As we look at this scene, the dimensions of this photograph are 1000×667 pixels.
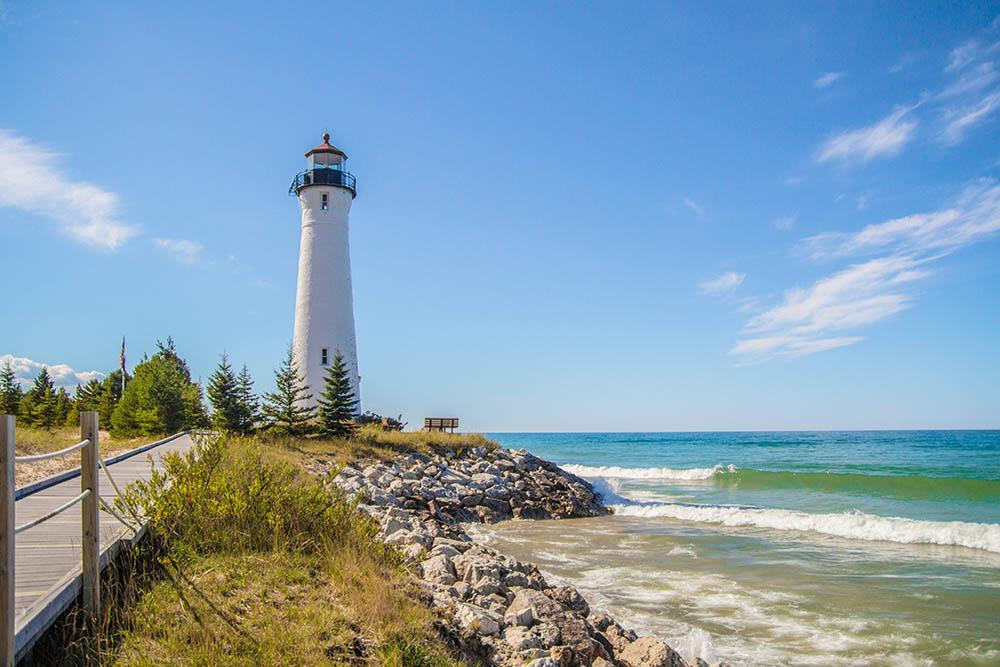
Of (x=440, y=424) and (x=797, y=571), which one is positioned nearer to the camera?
(x=797, y=571)

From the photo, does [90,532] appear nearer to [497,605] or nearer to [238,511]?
[238,511]

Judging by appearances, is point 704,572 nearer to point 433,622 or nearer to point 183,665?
point 433,622

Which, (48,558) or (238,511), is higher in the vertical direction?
(238,511)

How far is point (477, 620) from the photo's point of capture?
22.3 feet

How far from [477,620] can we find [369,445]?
1663 centimetres

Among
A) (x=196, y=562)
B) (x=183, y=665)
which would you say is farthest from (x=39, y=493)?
(x=183, y=665)

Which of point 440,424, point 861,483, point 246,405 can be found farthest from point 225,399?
point 861,483

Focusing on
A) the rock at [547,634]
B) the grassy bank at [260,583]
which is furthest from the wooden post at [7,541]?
the rock at [547,634]

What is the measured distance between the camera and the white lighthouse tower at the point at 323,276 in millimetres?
25891

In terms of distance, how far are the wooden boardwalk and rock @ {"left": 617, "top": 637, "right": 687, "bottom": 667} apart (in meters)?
5.28

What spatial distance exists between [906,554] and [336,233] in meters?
21.5

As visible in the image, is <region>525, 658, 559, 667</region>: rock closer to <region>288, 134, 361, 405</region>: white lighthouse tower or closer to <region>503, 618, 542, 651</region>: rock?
<region>503, 618, 542, 651</region>: rock

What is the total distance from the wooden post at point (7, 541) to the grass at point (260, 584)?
0.85 metres

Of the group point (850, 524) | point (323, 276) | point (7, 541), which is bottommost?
point (850, 524)
